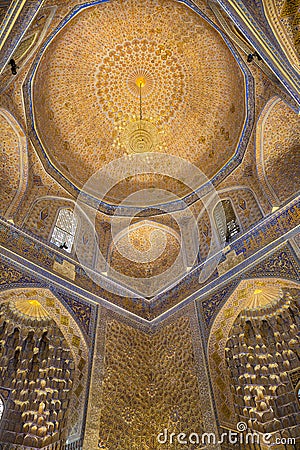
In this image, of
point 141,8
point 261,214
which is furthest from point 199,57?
point 261,214

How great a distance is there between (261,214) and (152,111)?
161 inches

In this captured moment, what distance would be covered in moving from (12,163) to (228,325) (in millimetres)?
5359

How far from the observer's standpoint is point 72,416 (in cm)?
611

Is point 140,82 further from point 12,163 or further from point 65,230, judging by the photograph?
point 65,230

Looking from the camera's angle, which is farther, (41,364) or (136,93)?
(136,93)

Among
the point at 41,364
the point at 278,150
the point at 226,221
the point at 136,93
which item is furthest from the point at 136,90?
the point at 41,364

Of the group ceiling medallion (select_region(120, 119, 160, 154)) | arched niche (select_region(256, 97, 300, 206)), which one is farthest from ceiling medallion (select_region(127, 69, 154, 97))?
arched niche (select_region(256, 97, 300, 206))

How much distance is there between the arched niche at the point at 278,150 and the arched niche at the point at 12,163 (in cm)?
485

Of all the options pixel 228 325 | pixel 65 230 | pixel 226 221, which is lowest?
pixel 228 325

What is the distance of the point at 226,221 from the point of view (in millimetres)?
7914

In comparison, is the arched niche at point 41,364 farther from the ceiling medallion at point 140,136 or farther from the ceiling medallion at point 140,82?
the ceiling medallion at point 140,82

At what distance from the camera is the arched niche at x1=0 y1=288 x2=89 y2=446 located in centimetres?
625

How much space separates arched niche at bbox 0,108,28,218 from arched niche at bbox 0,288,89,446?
6.28 ft

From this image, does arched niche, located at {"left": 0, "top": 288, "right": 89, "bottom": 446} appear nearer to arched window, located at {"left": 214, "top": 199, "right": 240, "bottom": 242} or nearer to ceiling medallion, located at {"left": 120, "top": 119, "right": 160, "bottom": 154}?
arched window, located at {"left": 214, "top": 199, "right": 240, "bottom": 242}
